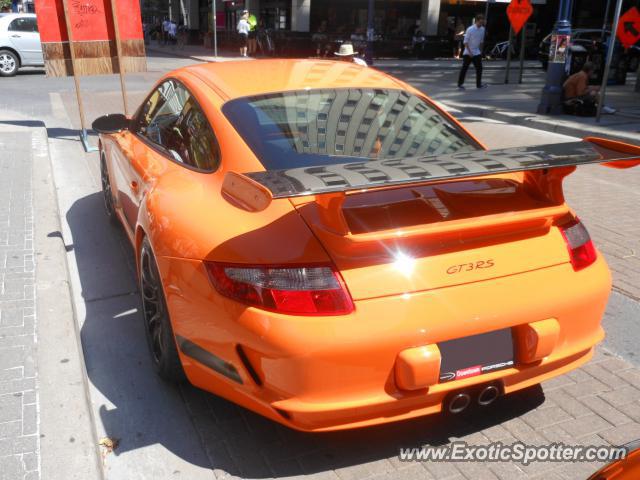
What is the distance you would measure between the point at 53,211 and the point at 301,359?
4.33 meters

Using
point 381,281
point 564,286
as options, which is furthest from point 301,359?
point 564,286

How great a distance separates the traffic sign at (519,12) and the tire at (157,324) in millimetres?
15919

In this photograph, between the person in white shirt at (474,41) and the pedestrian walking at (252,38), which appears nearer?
the person in white shirt at (474,41)

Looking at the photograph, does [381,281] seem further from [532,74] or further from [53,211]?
[532,74]

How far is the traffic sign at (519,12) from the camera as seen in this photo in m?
16.4

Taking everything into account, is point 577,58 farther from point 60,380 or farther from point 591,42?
point 60,380

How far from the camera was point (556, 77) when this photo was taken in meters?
12.4

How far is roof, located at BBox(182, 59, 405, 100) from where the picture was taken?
3367 millimetres

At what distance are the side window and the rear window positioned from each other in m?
0.19

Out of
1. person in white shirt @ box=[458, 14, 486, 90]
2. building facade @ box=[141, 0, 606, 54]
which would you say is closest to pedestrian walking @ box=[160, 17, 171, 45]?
building facade @ box=[141, 0, 606, 54]

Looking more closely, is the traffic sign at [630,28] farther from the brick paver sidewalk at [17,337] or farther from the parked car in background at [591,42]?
the brick paver sidewalk at [17,337]

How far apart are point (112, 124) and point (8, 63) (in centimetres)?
1670

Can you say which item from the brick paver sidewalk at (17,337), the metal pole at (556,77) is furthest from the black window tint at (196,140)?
the metal pole at (556,77)

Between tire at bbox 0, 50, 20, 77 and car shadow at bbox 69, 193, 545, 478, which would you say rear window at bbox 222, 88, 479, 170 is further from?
tire at bbox 0, 50, 20, 77
